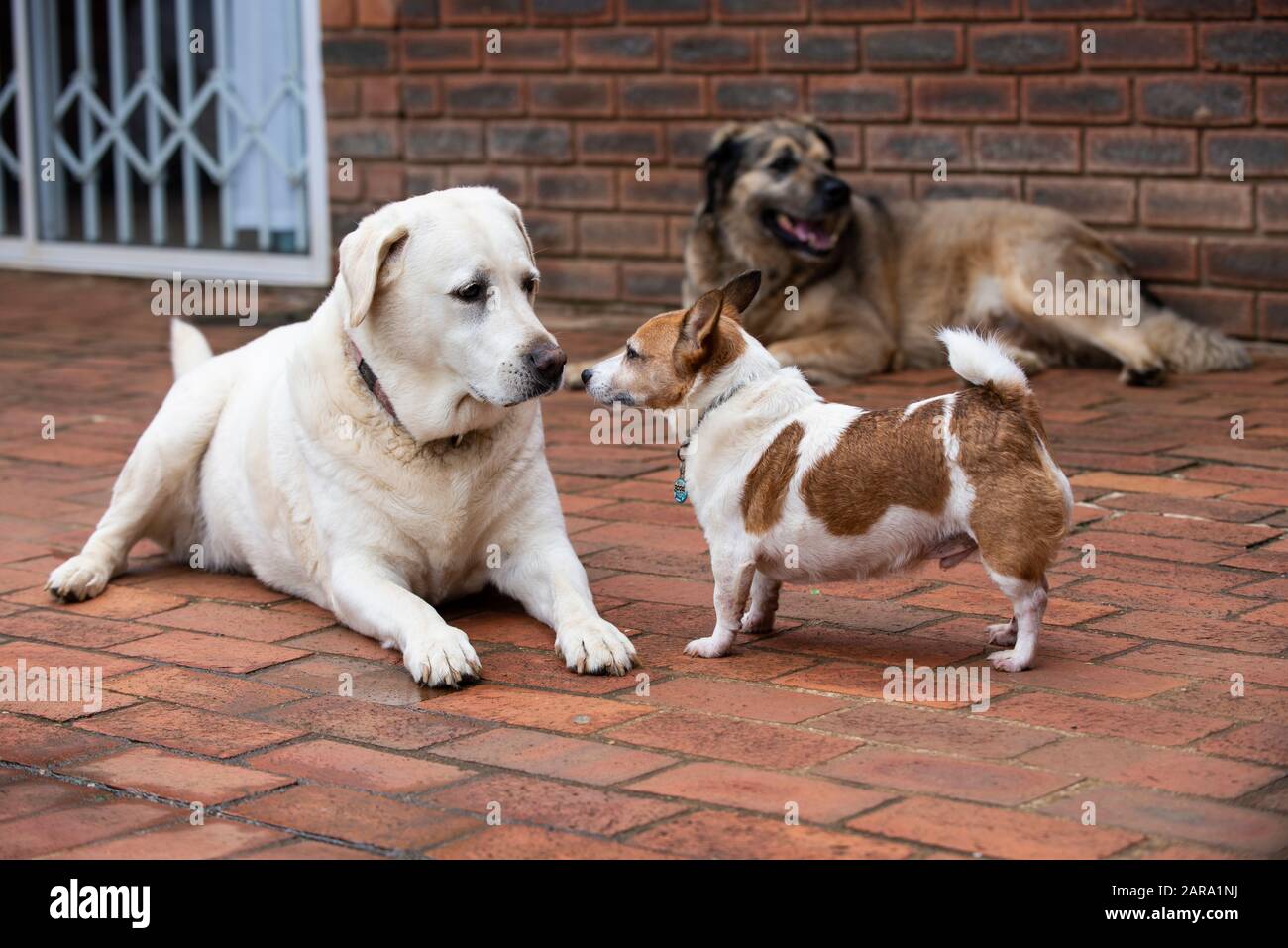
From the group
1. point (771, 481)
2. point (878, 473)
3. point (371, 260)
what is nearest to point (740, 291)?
point (771, 481)

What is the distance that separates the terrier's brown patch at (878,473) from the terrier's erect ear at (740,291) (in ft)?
1.31

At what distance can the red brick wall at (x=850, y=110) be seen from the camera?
7.14 metres

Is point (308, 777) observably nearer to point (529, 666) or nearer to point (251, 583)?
point (529, 666)

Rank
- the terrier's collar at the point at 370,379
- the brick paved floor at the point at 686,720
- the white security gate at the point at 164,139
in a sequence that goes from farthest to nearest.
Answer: the white security gate at the point at 164,139 → the terrier's collar at the point at 370,379 → the brick paved floor at the point at 686,720

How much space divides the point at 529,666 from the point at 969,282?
4200 millimetres

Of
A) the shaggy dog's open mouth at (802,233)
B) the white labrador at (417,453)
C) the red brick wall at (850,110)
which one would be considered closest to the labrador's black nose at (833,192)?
the shaggy dog's open mouth at (802,233)

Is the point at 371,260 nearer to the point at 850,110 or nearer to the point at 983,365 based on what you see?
the point at 983,365

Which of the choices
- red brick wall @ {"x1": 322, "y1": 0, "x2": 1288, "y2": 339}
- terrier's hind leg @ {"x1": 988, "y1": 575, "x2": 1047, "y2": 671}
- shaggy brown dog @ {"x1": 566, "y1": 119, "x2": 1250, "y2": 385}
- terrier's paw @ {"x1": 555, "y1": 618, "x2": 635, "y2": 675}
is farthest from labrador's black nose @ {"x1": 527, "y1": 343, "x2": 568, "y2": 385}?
red brick wall @ {"x1": 322, "y1": 0, "x2": 1288, "y2": 339}

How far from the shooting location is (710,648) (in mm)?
3783

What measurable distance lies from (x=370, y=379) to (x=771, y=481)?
3.42 feet

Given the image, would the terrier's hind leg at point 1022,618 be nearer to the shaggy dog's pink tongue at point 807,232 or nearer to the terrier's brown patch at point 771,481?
the terrier's brown patch at point 771,481

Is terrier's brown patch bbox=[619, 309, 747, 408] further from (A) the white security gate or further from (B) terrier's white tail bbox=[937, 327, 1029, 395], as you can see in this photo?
(A) the white security gate

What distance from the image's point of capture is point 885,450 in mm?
3545

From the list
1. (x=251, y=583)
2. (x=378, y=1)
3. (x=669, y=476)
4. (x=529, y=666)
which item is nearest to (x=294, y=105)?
(x=378, y=1)
